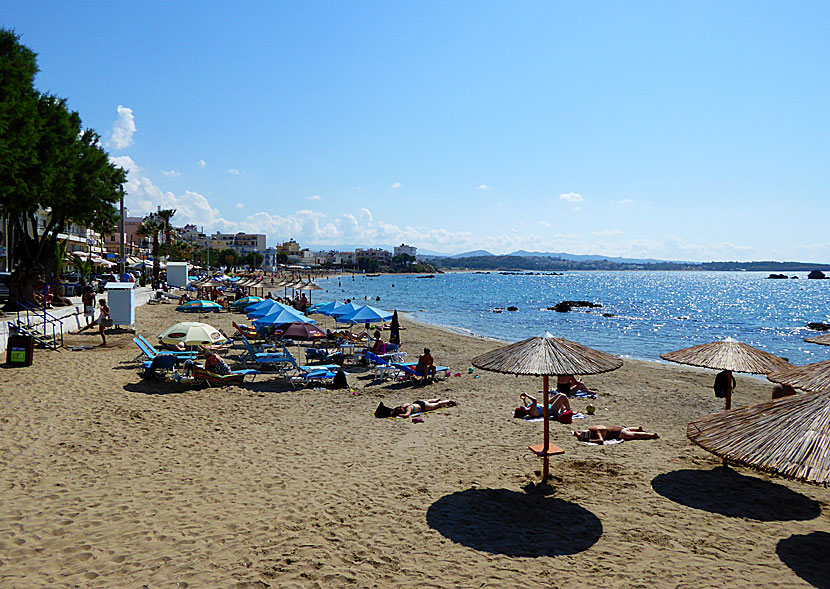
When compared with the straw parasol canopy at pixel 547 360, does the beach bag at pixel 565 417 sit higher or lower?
lower

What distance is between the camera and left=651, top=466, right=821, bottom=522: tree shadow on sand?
23.0 feet

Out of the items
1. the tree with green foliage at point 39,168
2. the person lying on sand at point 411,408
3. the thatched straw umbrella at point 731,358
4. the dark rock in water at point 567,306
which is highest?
the tree with green foliage at point 39,168

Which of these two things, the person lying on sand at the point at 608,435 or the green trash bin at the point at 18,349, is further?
the green trash bin at the point at 18,349

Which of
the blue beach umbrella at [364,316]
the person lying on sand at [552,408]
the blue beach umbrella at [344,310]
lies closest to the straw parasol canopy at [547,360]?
the person lying on sand at [552,408]

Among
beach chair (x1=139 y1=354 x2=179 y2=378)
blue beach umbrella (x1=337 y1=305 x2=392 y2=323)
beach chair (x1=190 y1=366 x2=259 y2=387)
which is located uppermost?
blue beach umbrella (x1=337 y1=305 x2=392 y2=323)

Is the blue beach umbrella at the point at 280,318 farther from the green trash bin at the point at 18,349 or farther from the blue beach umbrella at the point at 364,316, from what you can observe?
the green trash bin at the point at 18,349

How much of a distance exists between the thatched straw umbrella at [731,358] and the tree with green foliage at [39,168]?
2013 cm

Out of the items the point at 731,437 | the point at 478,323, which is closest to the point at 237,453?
the point at 731,437

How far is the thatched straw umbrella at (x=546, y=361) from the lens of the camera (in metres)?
7.12

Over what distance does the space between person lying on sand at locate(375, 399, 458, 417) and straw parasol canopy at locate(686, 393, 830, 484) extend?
21.6ft

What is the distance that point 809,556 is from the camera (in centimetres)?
583

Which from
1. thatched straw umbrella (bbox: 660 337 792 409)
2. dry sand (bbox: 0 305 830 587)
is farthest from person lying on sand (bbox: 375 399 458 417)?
thatched straw umbrella (bbox: 660 337 792 409)

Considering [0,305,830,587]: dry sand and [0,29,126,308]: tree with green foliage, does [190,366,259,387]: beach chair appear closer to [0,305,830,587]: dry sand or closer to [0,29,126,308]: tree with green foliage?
[0,305,830,587]: dry sand

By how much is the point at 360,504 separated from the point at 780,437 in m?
4.94
